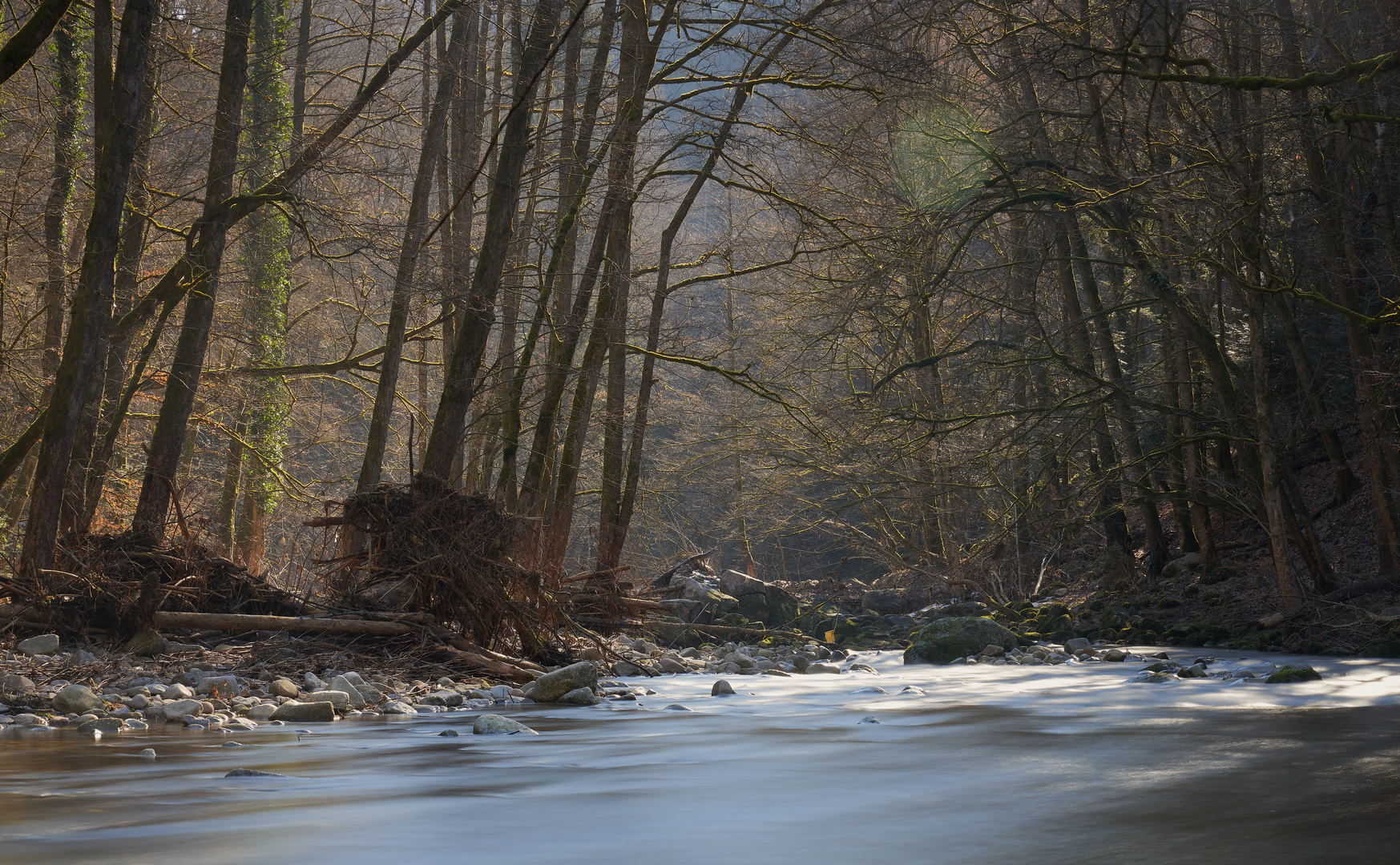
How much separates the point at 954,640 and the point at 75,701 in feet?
29.9

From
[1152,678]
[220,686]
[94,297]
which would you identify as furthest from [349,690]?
[1152,678]

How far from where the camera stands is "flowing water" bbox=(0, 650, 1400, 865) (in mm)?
3613

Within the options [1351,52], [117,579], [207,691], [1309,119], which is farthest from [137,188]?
[1351,52]

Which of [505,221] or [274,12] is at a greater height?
[274,12]

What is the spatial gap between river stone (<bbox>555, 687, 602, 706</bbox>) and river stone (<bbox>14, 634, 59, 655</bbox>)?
342cm

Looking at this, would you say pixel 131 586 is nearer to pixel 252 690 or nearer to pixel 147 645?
pixel 147 645

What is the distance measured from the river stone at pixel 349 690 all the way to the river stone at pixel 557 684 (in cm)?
132

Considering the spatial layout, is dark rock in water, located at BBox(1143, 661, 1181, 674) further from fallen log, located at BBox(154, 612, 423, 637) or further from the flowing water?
fallen log, located at BBox(154, 612, 423, 637)

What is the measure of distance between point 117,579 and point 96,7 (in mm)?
5224

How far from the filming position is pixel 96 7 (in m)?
9.68

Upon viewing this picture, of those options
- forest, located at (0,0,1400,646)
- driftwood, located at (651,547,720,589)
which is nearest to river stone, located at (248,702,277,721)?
forest, located at (0,0,1400,646)

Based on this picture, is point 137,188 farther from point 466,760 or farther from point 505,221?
point 466,760

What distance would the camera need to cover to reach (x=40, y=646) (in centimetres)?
732

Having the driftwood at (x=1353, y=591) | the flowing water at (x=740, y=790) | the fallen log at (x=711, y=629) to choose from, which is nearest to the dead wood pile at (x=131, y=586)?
the flowing water at (x=740, y=790)
